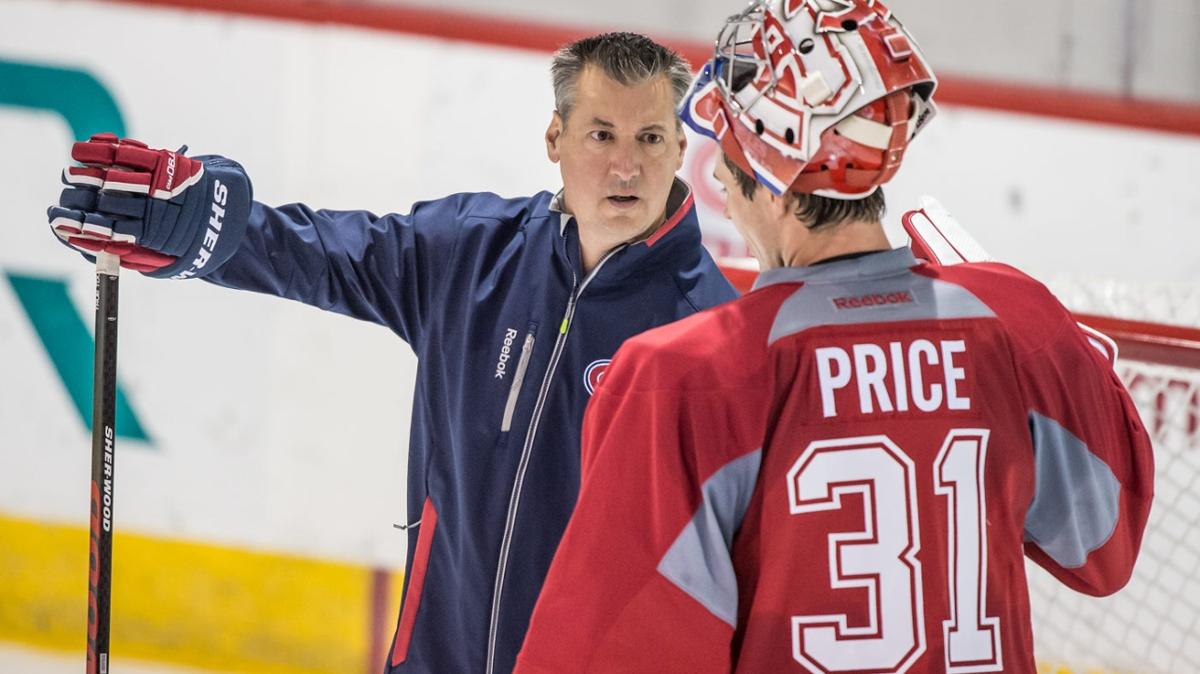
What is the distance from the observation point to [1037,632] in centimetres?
245

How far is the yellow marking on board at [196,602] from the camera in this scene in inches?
123

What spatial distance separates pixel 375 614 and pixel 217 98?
3.83ft

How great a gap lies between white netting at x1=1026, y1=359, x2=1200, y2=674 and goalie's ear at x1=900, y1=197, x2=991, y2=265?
3.06 ft

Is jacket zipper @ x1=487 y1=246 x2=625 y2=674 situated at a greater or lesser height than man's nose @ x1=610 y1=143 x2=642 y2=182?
lesser

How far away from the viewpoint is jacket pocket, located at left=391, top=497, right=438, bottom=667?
67.3 inches

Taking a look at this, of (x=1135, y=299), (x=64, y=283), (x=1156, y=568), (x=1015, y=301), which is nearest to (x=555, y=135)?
(x=1015, y=301)

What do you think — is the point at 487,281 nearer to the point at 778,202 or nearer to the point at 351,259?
the point at 351,259

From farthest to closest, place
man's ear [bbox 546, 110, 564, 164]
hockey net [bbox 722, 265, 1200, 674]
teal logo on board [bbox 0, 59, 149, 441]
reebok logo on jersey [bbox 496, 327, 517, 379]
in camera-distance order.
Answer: teal logo on board [bbox 0, 59, 149, 441], hockey net [bbox 722, 265, 1200, 674], man's ear [bbox 546, 110, 564, 164], reebok logo on jersey [bbox 496, 327, 517, 379]

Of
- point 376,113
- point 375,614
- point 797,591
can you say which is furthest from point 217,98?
point 797,591

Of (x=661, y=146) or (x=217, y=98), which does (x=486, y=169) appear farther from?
(x=661, y=146)

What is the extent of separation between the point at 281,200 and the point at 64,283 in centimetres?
52

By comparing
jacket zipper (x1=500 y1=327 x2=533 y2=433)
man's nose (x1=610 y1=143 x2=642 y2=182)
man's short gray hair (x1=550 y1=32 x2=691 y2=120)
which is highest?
man's short gray hair (x1=550 y1=32 x2=691 y2=120)

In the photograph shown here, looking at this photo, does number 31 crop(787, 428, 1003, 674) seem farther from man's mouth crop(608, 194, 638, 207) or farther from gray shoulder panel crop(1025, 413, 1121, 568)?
man's mouth crop(608, 194, 638, 207)

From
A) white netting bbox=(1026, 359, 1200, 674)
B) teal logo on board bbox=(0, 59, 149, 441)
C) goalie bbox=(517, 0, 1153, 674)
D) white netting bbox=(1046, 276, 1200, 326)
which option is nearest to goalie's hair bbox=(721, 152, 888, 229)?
goalie bbox=(517, 0, 1153, 674)
